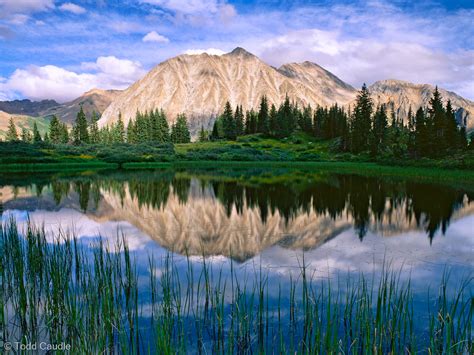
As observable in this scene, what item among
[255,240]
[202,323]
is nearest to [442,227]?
[255,240]

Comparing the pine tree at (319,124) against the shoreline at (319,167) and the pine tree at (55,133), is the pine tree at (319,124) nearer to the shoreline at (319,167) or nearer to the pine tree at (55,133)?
the shoreline at (319,167)

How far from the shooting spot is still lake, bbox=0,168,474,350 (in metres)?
15.4

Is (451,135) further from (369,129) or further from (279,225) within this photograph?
(279,225)

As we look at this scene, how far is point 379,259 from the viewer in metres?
16.4

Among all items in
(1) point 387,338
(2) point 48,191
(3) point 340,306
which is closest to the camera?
(1) point 387,338

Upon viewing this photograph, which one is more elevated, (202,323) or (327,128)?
(327,128)

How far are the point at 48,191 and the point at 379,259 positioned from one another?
36562 mm

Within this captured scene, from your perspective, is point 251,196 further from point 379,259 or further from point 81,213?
point 379,259

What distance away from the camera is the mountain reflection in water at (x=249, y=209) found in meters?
20.4

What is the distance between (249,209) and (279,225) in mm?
6110

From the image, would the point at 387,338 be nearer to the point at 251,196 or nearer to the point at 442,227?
the point at 442,227

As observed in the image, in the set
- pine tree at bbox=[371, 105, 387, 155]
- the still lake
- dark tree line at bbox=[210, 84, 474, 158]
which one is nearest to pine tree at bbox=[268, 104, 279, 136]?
dark tree line at bbox=[210, 84, 474, 158]

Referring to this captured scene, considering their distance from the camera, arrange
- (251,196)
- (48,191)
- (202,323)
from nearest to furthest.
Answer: (202,323) → (251,196) → (48,191)

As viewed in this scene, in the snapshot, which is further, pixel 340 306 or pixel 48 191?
pixel 48 191
